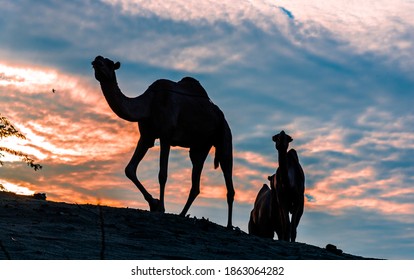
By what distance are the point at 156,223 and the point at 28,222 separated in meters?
2.25

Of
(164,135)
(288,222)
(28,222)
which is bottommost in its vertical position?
(28,222)

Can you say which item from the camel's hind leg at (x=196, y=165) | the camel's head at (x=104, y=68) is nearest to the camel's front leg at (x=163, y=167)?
the camel's hind leg at (x=196, y=165)

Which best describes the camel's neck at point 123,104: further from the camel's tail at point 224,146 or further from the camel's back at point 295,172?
the camel's back at point 295,172

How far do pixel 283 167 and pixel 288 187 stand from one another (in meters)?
0.49

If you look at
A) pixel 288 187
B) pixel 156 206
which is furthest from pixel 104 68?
pixel 288 187

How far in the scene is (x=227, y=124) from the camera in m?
15.6

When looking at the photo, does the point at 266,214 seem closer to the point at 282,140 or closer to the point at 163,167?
the point at 282,140

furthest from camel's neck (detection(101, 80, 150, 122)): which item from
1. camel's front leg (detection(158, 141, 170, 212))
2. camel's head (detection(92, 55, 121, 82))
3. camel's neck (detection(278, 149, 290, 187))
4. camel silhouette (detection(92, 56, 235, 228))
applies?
camel's neck (detection(278, 149, 290, 187))

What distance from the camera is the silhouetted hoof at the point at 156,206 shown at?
45.0 feet

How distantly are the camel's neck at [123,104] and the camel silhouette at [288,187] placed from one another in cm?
287

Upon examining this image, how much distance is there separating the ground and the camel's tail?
7.27 ft
